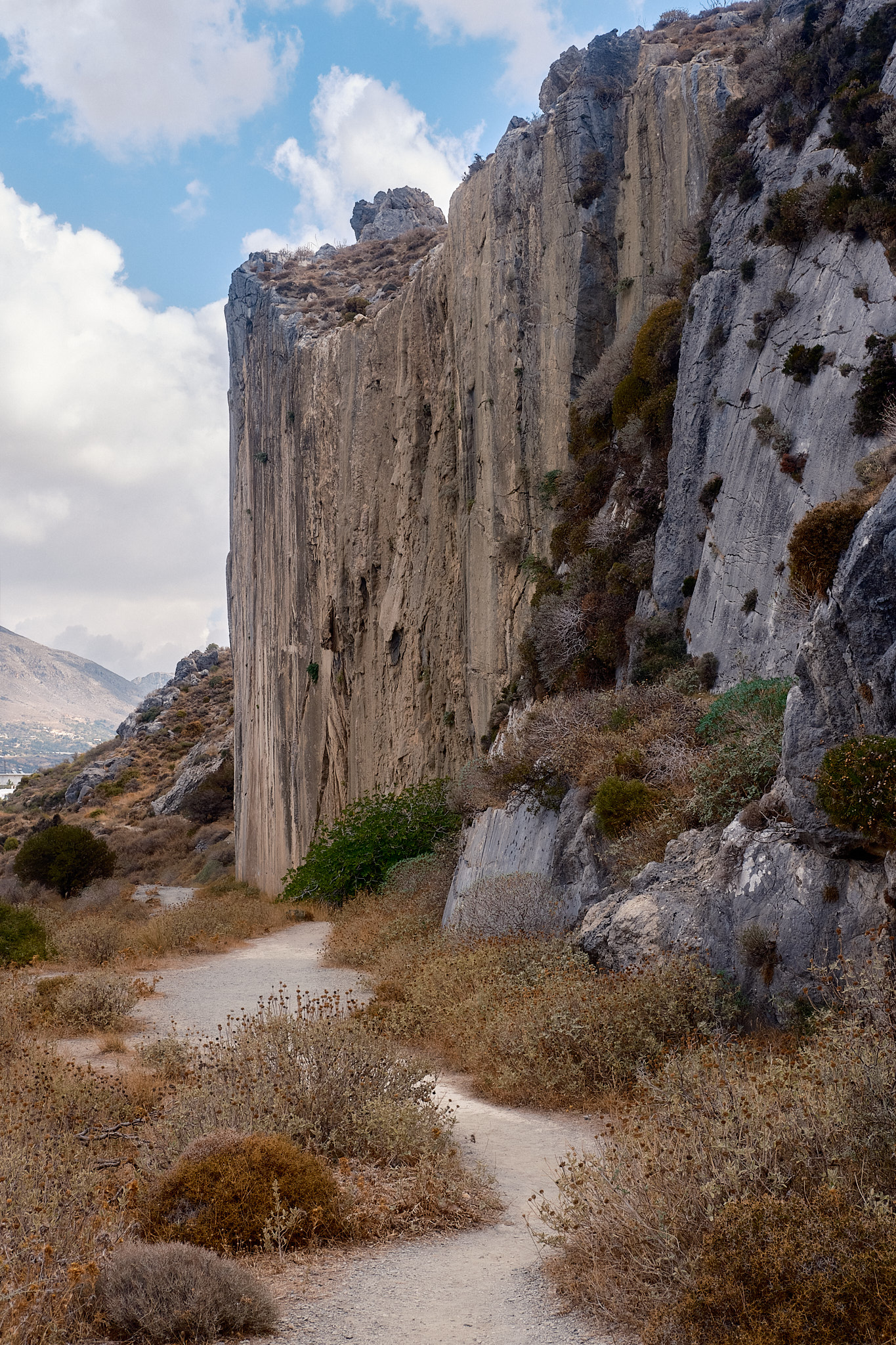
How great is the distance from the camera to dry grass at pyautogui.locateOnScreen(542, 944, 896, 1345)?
10.3 feet

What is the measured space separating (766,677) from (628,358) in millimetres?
9176

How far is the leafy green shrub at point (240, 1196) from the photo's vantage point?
13.2 feet

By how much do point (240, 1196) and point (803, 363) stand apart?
11987 mm

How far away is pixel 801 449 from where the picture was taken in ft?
39.2

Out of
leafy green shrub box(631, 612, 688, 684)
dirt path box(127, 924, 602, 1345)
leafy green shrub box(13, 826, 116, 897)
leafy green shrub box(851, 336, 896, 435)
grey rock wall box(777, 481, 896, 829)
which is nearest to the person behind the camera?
dirt path box(127, 924, 602, 1345)

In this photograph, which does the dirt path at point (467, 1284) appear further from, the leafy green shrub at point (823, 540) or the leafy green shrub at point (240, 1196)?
the leafy green shrub at point (823, 540)

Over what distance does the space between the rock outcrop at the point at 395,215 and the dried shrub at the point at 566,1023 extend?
130ft

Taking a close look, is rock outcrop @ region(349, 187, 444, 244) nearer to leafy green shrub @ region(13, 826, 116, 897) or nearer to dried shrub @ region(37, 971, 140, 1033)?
leafy green shrub @ region(13, 826, 116, 897)

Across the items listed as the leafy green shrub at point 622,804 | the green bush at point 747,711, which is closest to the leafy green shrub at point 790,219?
the green bush at point 747,711

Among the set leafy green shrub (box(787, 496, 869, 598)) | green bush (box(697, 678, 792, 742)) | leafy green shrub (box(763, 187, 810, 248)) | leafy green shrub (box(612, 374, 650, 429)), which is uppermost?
leafy green shrub (box(763, 187, 810, 248))

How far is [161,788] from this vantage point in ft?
167

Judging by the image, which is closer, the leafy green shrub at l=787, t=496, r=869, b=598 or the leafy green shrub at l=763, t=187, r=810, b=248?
the leafy green shrub at l=787, t=496, r=869, b=598

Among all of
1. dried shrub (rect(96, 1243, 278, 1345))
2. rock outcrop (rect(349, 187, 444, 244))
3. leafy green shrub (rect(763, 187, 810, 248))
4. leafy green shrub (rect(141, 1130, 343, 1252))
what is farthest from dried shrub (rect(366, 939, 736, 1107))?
rock outcrop (rect(349, 187, 444, 244))

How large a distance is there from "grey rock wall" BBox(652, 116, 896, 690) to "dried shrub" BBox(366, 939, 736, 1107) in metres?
5.19
